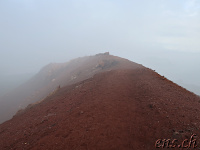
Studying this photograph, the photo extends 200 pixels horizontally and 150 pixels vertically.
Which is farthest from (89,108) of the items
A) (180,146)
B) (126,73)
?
(126,73)

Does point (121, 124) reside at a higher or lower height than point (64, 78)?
lower

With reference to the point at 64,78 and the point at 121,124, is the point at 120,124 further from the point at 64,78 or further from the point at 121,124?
the point at 64,78

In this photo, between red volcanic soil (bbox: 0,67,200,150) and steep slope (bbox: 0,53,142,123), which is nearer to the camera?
red volcanic soil (bbox: 0,67,200,150)

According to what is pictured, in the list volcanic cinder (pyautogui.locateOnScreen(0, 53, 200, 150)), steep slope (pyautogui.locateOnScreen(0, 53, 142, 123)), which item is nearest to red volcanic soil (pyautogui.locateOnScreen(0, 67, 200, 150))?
volcanic cinder (pyautogui.locateOnScreen(0, 53, 200, 150))

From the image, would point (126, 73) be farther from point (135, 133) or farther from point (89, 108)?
point (135, 133)

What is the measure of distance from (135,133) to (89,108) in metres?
4.44

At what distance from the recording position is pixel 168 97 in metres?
11.5

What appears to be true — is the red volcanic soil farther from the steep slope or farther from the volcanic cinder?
the steep slope

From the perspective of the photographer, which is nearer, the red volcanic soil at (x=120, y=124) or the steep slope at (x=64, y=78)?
the red volcanic soil at (x=120, y=124)

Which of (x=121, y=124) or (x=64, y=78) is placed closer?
(x=121, y=124)

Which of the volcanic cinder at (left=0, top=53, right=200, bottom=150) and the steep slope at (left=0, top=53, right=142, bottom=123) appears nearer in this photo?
the volcanic cinder at (left=0, top=53, right=200, bottom=150)

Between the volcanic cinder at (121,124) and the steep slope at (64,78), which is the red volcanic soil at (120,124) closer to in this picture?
the volcanic cinder at (121,124)

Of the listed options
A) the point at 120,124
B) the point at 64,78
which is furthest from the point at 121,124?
the point at 64,78

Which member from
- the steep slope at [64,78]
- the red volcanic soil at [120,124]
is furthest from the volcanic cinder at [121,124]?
the steep slope at [64,78]
